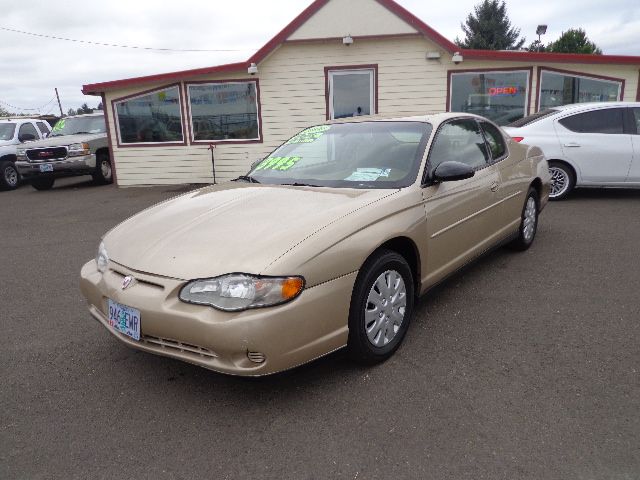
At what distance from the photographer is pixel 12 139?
13586 millimetres

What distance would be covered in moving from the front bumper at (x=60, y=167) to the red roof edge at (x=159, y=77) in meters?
1.62

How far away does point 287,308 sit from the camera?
7.84ft

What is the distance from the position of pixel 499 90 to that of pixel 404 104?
2.02 m

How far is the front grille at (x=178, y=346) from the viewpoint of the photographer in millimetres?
2439

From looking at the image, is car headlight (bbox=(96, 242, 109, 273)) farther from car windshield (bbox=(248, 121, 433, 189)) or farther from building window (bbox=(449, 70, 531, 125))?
building window (bbox=(449, 70, 531, 125))

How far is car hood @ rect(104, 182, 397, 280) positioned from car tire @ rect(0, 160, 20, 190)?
39.6 feet

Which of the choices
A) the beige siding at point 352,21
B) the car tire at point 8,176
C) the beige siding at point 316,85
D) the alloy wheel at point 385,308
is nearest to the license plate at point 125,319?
the alloy wheel at point 385,308

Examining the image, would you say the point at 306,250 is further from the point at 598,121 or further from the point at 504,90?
the point at 504,90

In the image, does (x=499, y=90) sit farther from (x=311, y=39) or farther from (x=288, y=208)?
(x=288, y=208)

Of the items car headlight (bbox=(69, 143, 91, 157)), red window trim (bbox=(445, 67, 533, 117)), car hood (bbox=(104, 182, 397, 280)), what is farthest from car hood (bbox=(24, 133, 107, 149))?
car hood (bbox=(104, 182, 397, 280))

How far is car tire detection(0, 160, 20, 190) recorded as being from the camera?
1302 cm

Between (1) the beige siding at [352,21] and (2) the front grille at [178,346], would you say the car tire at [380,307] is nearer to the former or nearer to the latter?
(2) the front grille at [178,346]

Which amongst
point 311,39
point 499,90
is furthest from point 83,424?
point 499,90

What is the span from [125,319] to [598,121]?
7.76m
